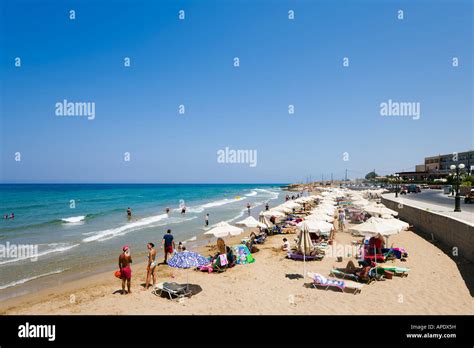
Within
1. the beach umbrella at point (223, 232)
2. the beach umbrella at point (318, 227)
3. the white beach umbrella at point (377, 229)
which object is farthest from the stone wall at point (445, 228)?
the beach umbrella at point (223, 232)

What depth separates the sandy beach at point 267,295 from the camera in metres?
7.54

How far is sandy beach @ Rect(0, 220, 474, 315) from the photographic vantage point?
754cm

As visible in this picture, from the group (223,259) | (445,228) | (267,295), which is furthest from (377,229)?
(223,259)

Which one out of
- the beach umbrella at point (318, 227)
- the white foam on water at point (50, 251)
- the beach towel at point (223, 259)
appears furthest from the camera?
the white foam on water at point (50, 251)

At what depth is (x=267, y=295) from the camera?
8.62m

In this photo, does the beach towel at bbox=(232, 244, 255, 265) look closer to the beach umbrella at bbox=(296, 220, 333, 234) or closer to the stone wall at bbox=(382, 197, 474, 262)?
→ the beach umbrella at bbox=(296, 220, 333, 234)

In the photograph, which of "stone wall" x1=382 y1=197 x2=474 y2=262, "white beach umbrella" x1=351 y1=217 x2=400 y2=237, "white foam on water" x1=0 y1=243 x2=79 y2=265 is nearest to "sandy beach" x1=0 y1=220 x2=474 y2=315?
"stone wall" x1=382 y1=197 x2=474 y2=262

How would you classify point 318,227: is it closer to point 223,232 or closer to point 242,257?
point 242,257

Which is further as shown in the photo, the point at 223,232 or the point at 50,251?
the point at 50,251

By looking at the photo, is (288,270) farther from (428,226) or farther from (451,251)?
(428,226)

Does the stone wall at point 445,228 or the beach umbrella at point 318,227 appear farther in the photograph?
the beach umbrella at point 318,227

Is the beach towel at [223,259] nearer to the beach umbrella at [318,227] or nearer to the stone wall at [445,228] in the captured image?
the beach umbrella at [318,227]
